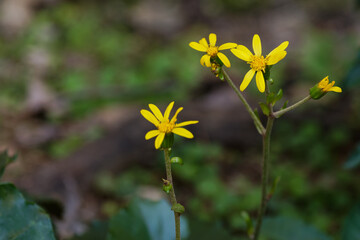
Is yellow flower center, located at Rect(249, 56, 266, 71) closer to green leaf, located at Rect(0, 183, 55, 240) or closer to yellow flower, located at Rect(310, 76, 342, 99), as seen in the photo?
yellow flower, located at Rect(310, 76, 342, 99)

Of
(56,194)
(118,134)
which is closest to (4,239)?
(56,194)

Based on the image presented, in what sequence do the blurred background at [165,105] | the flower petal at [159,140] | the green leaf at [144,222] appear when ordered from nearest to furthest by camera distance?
the flower petal at [159,140], the green leaf at [144,222], the blurred background at [165,105]

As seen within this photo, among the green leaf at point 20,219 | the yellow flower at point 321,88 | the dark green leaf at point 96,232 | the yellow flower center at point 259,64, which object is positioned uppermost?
the yellow flower center at point 259,64

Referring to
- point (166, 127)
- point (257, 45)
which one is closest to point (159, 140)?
point (166, 127)

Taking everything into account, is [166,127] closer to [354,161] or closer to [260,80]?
[260,80]

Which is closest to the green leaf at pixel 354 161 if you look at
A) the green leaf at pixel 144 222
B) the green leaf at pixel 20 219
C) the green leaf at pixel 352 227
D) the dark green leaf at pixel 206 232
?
the green leaf at pixel 352 227

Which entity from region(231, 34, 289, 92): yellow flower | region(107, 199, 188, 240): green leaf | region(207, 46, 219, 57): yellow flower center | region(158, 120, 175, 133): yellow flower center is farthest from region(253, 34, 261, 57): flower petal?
→ region(107, 199, 188, 240): green leaf

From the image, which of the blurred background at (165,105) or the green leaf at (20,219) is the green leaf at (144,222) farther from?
the blurred background at (165,105)
